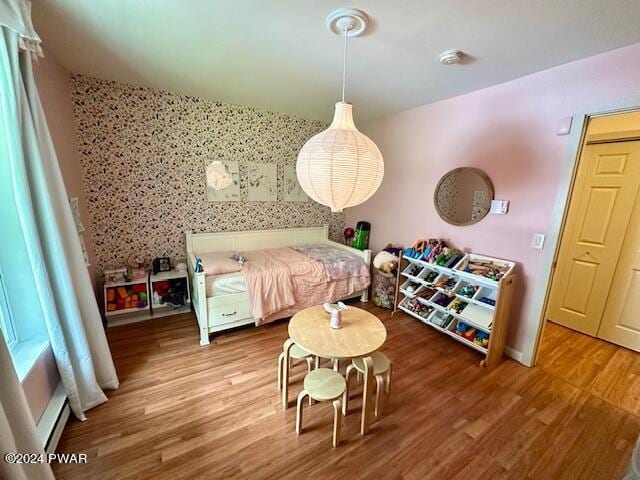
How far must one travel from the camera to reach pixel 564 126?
1.95 meters

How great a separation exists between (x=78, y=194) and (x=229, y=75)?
1788mm

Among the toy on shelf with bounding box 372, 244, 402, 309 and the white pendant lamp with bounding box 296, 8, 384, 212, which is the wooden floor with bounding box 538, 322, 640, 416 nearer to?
the toy on shelf with bounding box 372, 244, 402, 309

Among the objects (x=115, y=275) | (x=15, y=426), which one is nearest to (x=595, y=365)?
(x=15, y=426)

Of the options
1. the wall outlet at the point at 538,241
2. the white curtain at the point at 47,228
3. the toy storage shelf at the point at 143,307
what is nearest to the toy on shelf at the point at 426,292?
the wall outlet at the point at 538,241

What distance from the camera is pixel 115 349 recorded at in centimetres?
229

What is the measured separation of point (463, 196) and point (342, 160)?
188 centimetres

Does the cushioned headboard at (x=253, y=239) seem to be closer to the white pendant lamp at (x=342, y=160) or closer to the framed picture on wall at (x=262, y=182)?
the framed picture on wall at (x=262, y=182)

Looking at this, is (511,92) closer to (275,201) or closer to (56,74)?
(275,201)

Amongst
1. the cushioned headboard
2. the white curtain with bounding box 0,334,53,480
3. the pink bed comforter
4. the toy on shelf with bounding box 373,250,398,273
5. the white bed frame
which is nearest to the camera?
the white curtain with bounding box 0,334,53,480

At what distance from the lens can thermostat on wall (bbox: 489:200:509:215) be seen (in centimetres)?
234

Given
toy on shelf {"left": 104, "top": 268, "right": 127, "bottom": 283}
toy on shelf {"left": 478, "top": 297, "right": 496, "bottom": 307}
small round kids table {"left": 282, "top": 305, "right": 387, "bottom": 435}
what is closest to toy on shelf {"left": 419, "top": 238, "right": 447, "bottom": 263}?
toy on shelf {"left": 478, "top": 297, "right": 496, "bottom": 307}

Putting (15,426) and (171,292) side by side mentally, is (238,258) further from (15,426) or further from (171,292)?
(15,426)

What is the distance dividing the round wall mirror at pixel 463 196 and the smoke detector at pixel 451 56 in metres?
1.05

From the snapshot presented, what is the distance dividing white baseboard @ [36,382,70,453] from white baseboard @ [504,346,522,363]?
3351 millimetres
